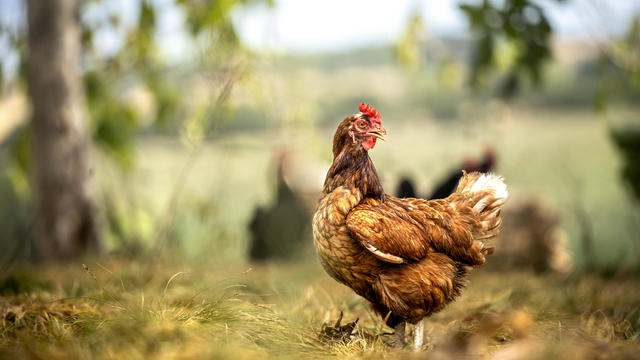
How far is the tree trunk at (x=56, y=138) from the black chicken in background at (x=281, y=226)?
6.37ft

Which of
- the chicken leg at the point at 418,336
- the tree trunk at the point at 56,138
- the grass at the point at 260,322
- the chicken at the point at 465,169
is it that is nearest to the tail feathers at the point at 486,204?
the grass at the point at 260,322

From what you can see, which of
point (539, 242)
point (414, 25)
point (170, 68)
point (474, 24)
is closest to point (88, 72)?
point (170, 68)

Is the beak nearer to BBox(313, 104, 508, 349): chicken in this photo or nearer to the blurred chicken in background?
BBox(313, 104, 508, 349): chicken

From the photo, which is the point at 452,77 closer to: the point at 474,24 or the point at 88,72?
the point at 474,24

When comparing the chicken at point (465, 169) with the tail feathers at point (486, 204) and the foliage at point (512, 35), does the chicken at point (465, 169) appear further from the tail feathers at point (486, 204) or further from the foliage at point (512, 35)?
the tail feathers at point (486, 204)

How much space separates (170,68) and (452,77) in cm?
406

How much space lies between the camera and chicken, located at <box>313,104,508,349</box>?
7.98ft

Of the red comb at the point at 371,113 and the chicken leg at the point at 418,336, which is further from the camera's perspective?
the red comb at the point at 371,113

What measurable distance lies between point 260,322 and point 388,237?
69 cm

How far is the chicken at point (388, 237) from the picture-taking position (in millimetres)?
2434

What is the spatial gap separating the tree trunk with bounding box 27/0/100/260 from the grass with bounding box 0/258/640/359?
142cm

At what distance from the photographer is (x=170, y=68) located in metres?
7.49

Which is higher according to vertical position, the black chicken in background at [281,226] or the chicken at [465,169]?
the chicken at [465,169]

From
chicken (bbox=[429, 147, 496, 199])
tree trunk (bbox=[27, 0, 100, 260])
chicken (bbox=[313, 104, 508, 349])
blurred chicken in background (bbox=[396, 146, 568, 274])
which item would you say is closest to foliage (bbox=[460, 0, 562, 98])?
chicken (bbox=[429, 147, 496, 199])
